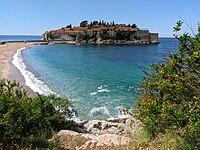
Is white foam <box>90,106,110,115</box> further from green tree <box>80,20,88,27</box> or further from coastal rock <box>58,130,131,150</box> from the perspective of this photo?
green tree <box>80,20,88,27</box>

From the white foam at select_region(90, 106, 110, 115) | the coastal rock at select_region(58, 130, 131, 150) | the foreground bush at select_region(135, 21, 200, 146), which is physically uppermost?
the foreground bush at select_region(135, 21, 200, 146)

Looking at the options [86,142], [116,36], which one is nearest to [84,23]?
[116,36]

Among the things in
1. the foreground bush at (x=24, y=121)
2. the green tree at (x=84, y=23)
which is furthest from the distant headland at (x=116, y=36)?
the foreground bush at (x=24, y=121)

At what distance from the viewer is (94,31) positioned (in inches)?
5084

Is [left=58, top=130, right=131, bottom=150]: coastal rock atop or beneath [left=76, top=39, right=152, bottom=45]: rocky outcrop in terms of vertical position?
beneath

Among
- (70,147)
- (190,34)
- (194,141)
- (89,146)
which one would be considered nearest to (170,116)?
(194,141)

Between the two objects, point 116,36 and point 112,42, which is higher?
point 116,36

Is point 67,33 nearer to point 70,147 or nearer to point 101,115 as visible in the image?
point 101,115

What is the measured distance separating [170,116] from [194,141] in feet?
3.68

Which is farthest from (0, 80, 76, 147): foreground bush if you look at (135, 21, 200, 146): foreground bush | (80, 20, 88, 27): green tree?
(80, 20, 88, 27): green tree

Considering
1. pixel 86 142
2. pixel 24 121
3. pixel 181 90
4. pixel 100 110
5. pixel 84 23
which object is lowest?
pixel 100 110

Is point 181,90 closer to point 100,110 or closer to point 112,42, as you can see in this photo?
point 100,110

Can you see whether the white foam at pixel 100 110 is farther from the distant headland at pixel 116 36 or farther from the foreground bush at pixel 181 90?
the distant headland at pixel 116 36

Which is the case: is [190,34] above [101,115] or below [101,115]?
above
